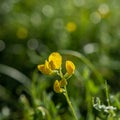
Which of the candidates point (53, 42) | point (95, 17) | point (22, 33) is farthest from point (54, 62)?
point (95, 17)

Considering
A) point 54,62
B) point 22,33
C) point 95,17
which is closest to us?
point 54,62

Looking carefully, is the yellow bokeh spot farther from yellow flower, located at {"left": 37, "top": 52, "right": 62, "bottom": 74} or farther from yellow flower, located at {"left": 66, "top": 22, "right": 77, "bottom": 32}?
yellow flower, located at {"left": 37, "top": 52, "right": 62, "bottom": 74}

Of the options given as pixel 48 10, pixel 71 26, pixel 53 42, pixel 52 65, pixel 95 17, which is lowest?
pixel 52 65

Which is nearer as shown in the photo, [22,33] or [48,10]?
[22,33]

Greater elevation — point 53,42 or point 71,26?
point 71,26

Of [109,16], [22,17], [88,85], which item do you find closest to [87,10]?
[109,16]

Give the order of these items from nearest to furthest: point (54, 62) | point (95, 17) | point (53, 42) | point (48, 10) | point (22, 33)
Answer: point (54, 62) < point (53, 42) < point (22, 33) < point (95, 17) < point (48, 10)

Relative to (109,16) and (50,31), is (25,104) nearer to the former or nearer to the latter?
(50,31)

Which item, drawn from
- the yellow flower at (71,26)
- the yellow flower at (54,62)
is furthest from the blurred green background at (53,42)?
the yellow flower at (54,62)

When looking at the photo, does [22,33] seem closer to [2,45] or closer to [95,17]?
[2,45]

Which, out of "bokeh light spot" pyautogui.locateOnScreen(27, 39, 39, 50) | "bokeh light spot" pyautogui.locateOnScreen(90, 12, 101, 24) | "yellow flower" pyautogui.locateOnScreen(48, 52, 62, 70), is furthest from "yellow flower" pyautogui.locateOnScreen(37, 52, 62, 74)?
"bokeh light spot" pyautogui.locateOnScreen(90, 12, 101, 24)
